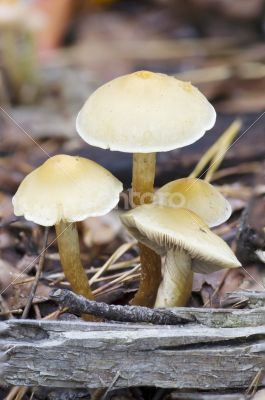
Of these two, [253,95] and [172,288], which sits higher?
[172,288]

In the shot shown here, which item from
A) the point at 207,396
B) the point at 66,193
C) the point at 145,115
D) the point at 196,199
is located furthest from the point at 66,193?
the point at 207,396

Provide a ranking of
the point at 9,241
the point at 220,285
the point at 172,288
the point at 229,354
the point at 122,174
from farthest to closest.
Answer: the point at 122,174 → the point at 9,241 → the point at 220,285 → the point at 172,288 → the point at 229,354

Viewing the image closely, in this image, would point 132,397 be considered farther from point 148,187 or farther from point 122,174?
point 122,174

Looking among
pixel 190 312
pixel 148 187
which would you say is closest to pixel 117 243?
pixel 148 187

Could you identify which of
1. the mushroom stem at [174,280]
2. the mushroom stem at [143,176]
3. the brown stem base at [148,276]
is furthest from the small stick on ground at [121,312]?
the mushroom stem at [143,176]

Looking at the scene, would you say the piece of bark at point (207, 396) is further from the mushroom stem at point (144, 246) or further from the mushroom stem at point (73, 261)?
the mushroom stem at point (73, 261)

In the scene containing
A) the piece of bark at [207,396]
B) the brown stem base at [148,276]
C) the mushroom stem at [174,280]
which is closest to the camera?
the piece of bark at [207,396]

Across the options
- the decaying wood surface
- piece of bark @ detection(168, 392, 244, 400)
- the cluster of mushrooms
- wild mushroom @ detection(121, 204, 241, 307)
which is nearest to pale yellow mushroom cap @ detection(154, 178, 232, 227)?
the cluster of mushrooms
